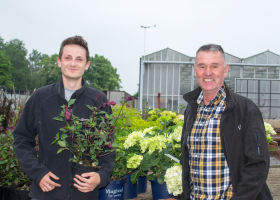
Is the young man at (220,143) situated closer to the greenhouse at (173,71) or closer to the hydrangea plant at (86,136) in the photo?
the hydrangea plant at (86,136)

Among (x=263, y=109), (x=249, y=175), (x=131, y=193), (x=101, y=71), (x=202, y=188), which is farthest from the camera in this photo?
(x=101, y=71)

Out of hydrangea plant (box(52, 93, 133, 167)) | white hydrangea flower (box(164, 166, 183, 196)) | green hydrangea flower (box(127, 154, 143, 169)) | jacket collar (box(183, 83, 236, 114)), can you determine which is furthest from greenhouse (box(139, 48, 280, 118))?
hydrangea plant (box(52, 93, 133, 167))

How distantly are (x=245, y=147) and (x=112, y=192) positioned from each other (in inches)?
66.6

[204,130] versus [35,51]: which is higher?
[35,51]

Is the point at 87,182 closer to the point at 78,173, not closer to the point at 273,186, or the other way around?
the point at 78,173

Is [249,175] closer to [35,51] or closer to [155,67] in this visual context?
[155,67]

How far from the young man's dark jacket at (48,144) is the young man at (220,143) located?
1.73ft

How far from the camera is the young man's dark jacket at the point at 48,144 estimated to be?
1435mm

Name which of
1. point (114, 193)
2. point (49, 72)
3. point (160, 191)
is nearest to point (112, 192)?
point (114, 193)

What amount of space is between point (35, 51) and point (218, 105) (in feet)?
182

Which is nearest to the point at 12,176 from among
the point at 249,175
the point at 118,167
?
the point at 118,167

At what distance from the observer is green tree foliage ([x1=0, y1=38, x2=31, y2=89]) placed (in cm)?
4162

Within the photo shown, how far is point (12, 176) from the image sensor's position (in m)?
2.87

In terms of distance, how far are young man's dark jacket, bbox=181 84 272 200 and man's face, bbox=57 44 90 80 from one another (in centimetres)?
93
